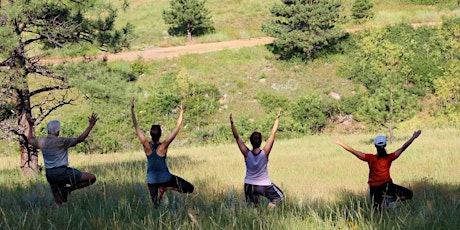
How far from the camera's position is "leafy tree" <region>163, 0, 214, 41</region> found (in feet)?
135

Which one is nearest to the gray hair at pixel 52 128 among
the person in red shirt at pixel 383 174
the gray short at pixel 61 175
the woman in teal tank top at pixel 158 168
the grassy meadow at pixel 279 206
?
the gray short at pixel 61 175

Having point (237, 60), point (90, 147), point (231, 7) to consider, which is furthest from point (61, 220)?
point (231, 7)

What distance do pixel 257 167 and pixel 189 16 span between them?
117 feet

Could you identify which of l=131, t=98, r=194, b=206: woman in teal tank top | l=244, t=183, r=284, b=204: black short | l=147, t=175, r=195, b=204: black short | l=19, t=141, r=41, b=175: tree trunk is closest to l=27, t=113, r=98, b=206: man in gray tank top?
l=131, t=98, r=194, b=206: woman in teal tank top

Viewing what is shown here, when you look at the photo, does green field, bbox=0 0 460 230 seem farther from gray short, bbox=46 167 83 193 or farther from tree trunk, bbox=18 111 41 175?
tree trunk, bbox=18 111 41 175

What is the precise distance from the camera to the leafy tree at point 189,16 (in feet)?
135

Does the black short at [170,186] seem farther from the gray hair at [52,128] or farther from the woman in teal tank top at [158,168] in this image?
→ the gray hair at [52,128]

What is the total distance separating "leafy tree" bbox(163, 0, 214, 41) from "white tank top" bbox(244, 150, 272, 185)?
35.5 metres

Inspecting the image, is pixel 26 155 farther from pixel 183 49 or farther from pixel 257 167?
pixel 183 49

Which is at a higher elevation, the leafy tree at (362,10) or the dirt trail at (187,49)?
the leafy tree at (362,10)

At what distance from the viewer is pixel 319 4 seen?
34938mm

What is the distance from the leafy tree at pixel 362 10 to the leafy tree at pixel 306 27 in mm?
6985

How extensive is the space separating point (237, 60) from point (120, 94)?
24.9 meters

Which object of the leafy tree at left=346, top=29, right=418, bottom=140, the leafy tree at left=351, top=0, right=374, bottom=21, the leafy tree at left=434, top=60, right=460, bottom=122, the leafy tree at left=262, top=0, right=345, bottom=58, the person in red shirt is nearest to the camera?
Answer: the person in red shirt
